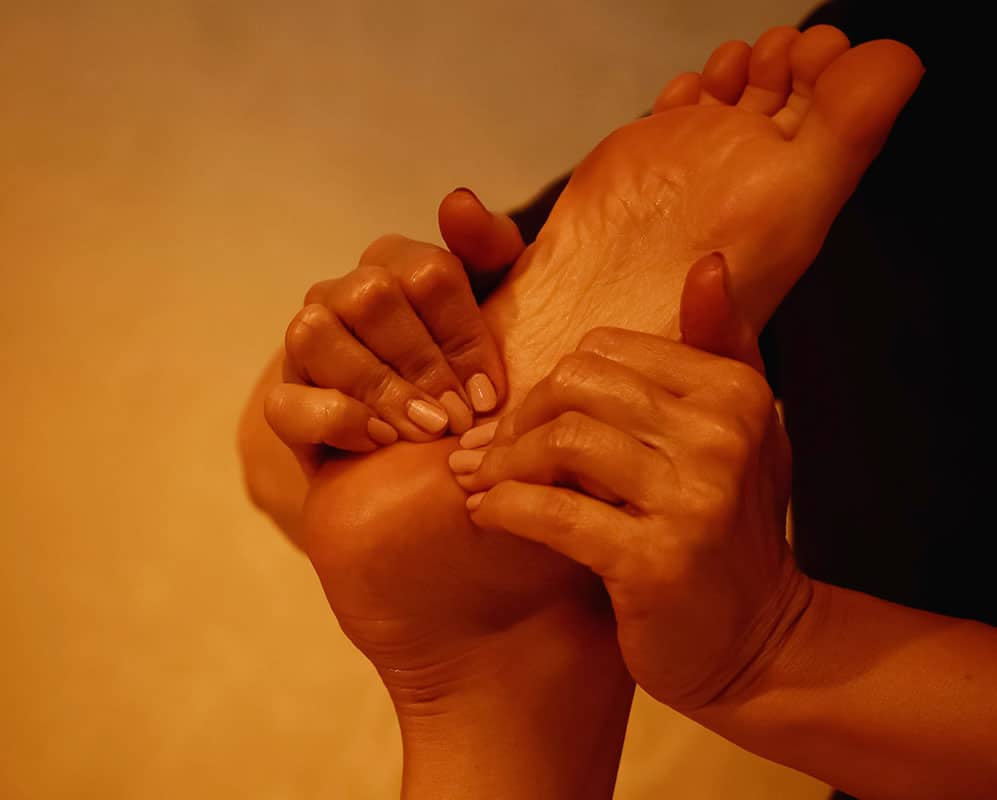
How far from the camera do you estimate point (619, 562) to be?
50 cm

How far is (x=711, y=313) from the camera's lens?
1.76 feet

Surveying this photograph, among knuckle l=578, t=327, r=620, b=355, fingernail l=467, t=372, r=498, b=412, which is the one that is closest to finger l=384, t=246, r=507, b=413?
fingernail l=467, t=372, r=498, b=412

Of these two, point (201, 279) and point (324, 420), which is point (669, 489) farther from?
point (201, 279)

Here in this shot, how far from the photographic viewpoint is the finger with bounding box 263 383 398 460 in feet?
1.96

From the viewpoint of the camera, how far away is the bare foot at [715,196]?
0.62m

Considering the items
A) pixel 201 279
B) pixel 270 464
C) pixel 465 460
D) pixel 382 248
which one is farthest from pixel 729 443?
pixel 201 279

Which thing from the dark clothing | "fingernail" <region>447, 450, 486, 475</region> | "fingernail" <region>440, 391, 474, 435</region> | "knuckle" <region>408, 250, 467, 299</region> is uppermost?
"knuckle" <region>408, 250, 467, 299</region>

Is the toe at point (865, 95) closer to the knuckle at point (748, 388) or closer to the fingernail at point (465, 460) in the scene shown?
the knuckle at point (748, 388)

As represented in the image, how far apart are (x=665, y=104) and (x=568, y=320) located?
225mm

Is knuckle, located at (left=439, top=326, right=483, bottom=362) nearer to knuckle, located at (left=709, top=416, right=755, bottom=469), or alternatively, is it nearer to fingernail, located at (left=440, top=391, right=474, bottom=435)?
fingernail, located at (left=440, top=391, right=474, bottom=435)

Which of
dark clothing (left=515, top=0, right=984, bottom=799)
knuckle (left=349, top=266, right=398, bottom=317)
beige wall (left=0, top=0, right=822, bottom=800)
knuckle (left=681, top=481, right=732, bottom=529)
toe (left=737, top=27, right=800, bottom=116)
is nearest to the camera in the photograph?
knuckle (left=681, top=481, right=732, bottom=529)

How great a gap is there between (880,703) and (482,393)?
0.32m

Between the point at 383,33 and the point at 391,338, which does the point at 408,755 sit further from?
the point at 383,33

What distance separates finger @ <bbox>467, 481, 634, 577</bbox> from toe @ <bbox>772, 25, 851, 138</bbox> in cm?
33
